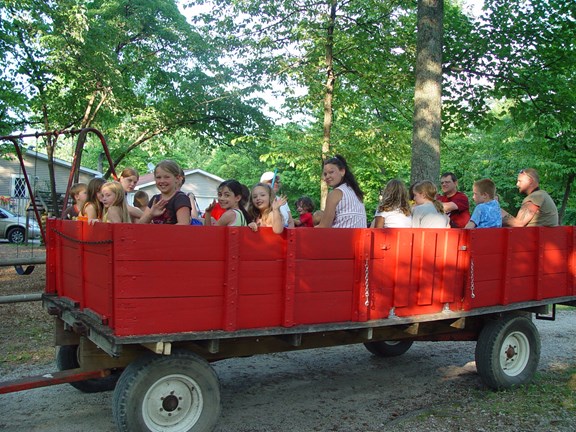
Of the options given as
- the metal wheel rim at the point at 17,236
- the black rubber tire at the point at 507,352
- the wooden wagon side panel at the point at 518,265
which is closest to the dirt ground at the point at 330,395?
the black rubber tire at the point at 507,352

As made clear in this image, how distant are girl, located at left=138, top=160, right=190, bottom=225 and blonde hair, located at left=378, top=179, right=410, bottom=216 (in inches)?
75.5

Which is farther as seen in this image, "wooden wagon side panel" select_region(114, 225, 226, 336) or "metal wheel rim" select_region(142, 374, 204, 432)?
"metal wheel rim" select_region(142, 374, 204, 432)

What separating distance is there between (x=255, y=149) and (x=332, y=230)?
12149 mm

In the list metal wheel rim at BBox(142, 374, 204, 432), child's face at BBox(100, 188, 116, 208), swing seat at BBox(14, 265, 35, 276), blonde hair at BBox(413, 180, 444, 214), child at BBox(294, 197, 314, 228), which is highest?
blonde hair at BBox(413, 180, 444, 214)

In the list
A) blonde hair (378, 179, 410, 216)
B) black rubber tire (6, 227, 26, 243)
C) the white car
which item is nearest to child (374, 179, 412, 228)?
blonde hair (378, 179, 410, 216)

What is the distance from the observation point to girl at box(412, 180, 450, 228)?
529 centimetres

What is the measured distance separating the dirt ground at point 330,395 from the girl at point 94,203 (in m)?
1.62

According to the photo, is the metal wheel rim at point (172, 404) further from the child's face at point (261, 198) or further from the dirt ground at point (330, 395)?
the child's face at point (261, 198)

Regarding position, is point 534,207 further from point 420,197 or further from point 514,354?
point 514,354

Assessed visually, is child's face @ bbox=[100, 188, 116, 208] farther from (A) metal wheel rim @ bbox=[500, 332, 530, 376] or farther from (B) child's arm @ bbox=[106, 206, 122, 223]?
(A) metal wheel rim @ bbox=[500, 332, 530, 376]

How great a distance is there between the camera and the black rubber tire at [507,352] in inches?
214

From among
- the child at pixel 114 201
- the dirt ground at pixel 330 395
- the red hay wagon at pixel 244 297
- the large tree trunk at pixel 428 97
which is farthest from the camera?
the large tree trunk at pixel 428 97

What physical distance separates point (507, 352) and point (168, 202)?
371cm

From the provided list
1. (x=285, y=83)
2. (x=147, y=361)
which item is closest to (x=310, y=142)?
(x=285, y=83)
